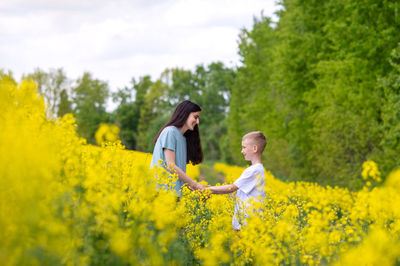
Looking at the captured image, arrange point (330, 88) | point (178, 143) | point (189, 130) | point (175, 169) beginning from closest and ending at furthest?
1. point (175, 169)
2. point (178, 143)
3. point (189, 130)
4. point (330, 88)

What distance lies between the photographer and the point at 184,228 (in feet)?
15.8

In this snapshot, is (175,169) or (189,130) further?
(189,130)

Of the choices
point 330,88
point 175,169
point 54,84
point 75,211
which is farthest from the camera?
point 54,84

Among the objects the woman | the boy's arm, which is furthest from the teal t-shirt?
the boy's arm

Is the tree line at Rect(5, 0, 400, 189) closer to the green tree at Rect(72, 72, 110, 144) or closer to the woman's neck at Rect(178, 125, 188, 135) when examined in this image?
the woman's neck at Rect(178, 125, 188, 135)

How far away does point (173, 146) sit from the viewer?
4.97 metres

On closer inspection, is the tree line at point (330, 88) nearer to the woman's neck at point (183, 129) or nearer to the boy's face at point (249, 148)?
the woman's neck at point (183, 129)

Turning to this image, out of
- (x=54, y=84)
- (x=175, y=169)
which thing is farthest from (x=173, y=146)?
(x=54, y=84)

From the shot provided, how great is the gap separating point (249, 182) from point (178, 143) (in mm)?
982

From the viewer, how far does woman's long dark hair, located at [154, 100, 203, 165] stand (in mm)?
5133

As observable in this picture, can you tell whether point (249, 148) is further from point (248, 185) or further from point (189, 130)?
point (189, 130)

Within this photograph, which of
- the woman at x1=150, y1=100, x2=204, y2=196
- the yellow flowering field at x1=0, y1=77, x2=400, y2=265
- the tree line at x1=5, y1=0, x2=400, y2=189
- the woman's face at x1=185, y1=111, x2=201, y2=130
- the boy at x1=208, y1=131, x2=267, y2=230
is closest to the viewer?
the yellow flowering field at x1=0, y1=77, x2=400, y2=265

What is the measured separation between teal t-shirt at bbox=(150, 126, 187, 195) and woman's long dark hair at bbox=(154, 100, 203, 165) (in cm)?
13

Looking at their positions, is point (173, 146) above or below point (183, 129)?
below
